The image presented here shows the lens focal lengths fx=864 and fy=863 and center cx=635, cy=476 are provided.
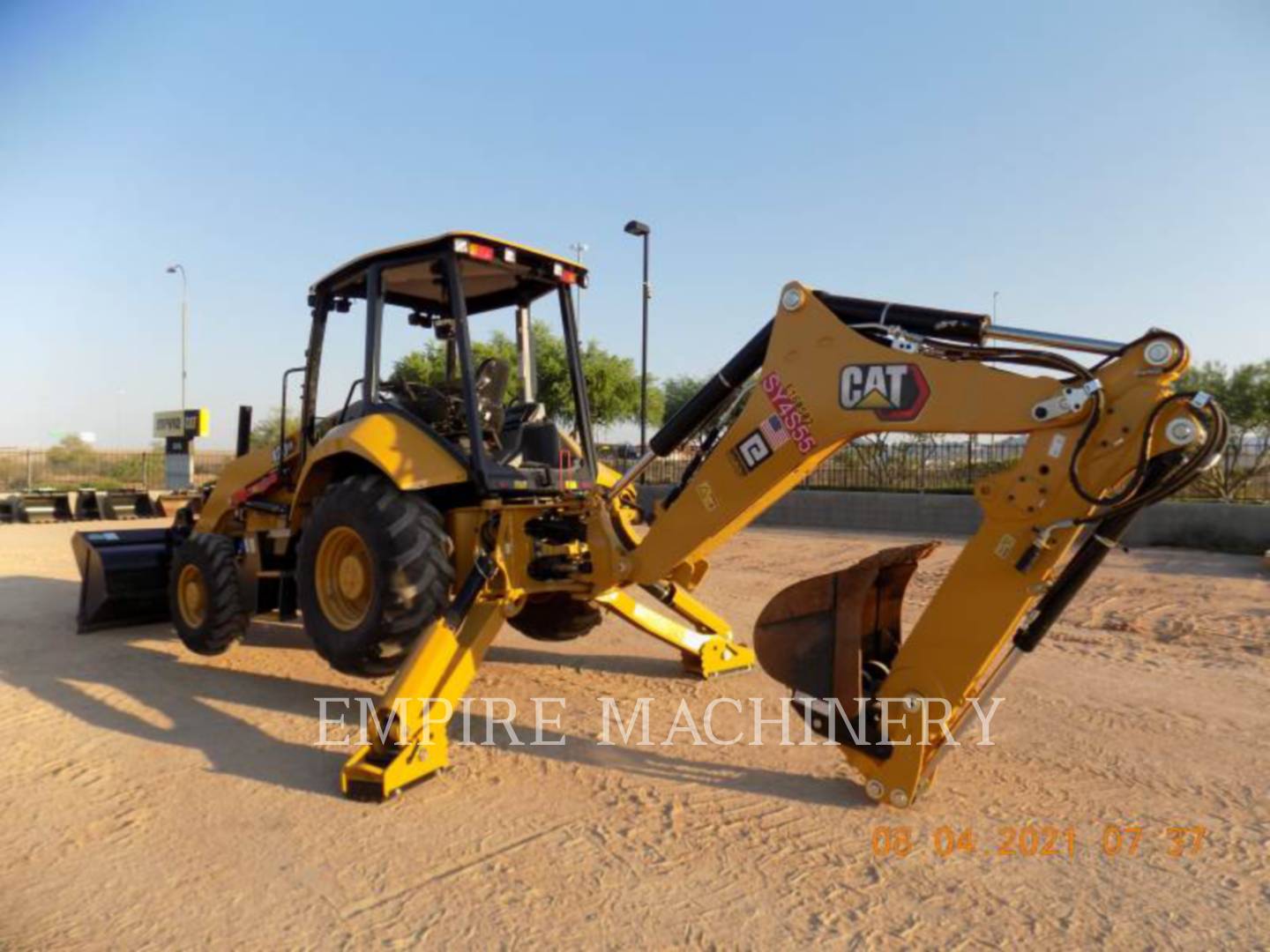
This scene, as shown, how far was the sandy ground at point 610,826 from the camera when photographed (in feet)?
8.89

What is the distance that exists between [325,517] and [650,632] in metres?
2.06

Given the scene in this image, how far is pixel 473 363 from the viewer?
4.88 meters

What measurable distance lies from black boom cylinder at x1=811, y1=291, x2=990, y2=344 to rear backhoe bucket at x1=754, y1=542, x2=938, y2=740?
3.07 ft

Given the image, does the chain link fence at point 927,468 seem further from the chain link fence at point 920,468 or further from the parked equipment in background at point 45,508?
the parked equipment in background at point 45,508

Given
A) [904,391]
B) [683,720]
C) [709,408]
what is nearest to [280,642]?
[683,720]

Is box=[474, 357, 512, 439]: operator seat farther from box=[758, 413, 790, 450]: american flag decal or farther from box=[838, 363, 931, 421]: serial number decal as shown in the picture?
box=[838, 363, 931, 421]: serial number decal

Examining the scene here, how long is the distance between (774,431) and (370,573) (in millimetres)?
2397

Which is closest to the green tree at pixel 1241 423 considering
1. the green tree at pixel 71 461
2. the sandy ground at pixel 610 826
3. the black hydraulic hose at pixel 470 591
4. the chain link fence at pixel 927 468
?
the chain link fence at pixel 927 468

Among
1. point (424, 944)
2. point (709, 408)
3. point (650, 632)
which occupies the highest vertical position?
point (709, 408)

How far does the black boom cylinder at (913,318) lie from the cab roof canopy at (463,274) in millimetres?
2075

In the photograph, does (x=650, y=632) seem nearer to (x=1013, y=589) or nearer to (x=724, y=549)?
(x=1013, y=589)

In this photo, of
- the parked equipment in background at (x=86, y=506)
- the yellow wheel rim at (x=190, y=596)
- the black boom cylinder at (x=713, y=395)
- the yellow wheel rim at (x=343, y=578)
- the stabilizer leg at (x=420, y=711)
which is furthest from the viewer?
the parked equipment in background at (x=86, y=506)

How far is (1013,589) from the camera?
3.22 metres

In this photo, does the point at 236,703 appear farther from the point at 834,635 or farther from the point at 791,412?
→ the point at 791,412
